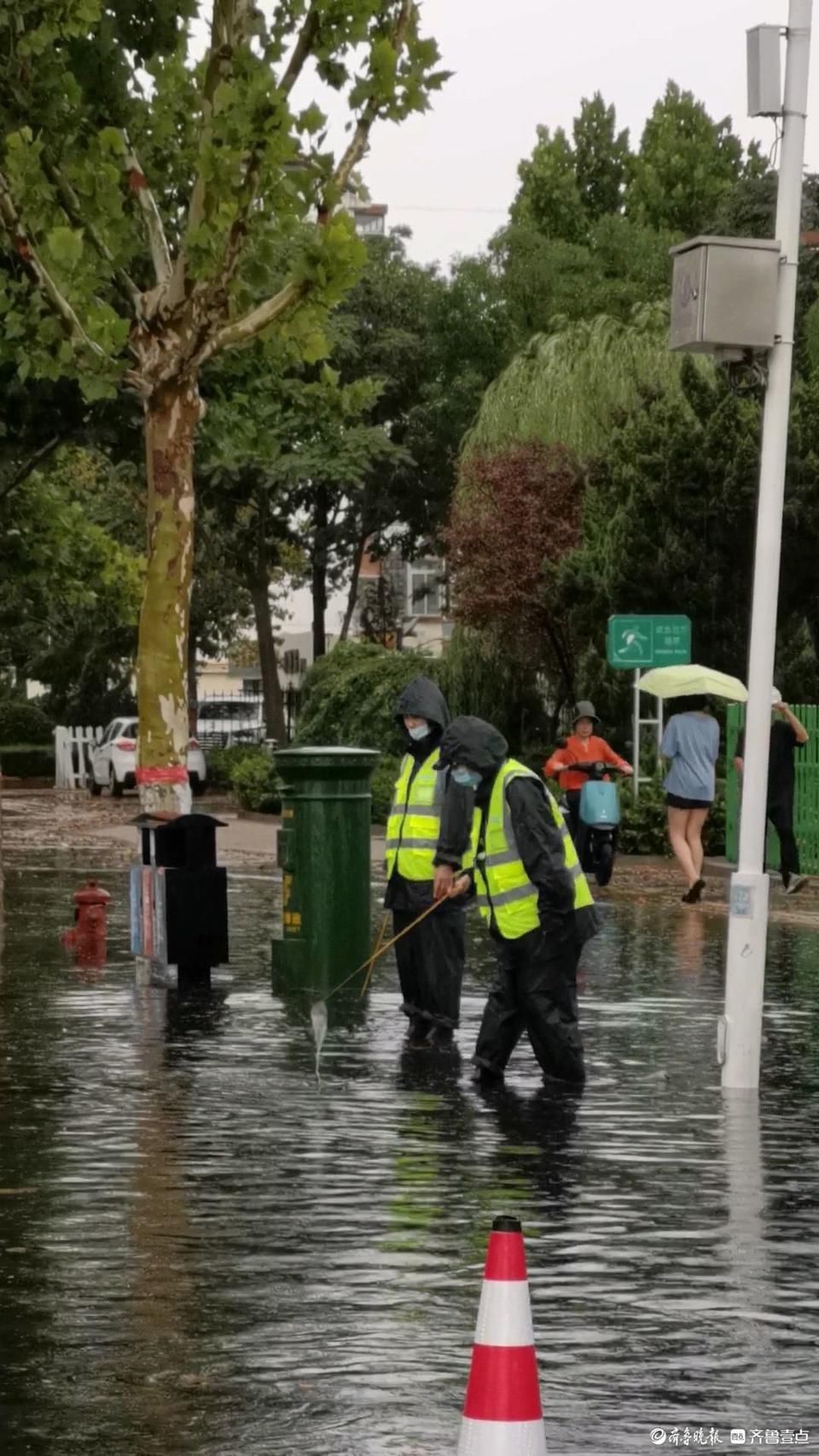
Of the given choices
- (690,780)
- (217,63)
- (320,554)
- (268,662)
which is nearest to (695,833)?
(690,780)

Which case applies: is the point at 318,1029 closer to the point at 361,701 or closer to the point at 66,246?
the point at 66,246

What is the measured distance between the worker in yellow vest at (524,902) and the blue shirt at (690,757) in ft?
31.9

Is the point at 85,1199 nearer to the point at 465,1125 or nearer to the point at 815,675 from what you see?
the point at 465,1125

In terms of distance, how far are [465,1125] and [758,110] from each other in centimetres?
427

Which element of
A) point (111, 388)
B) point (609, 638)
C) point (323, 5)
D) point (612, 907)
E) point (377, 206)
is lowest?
point (612, 907)

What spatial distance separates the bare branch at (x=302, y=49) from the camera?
690 inches

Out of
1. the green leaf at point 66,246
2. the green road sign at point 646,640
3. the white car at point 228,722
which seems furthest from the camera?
the white car at point 228,722

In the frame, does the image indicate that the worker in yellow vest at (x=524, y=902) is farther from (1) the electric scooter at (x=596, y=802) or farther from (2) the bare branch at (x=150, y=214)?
(1) the electric scooter at (x=596, y=802)

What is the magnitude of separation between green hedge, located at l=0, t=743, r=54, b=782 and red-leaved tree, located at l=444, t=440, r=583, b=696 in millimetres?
23407

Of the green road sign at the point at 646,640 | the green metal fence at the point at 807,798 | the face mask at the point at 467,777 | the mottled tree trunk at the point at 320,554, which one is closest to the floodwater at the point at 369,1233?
the face mask at the point at 467,777

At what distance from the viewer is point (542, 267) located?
170ft

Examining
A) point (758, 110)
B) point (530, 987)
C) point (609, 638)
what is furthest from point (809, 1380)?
point (609, 638)

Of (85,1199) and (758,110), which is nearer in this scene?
(85,1199)

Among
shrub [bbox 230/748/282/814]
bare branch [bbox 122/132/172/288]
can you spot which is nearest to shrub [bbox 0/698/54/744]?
shrub [bbox 230/748/282/814]
